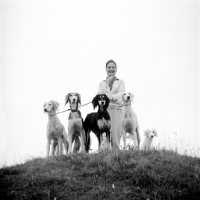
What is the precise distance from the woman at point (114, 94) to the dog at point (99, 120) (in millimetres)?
819

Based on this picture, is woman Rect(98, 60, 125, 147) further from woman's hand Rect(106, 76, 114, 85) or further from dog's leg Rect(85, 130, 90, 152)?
dog's leg Rect(85, 130, 90, 152)

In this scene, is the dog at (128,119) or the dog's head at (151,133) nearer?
the dog at (128,119)

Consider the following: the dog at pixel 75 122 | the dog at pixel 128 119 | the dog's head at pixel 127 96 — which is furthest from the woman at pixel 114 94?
the dog at pixel 75 122

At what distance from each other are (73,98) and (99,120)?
4.40 feet

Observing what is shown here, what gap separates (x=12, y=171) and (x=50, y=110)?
304 cm

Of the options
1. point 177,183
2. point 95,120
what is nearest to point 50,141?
point 95,120

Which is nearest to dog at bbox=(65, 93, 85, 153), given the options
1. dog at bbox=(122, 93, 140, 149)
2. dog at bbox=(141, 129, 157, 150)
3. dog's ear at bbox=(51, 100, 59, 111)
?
dog's ear at bbox=(51, 100, 59, 111)

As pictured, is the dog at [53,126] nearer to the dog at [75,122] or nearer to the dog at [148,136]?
the dog at [75,122]

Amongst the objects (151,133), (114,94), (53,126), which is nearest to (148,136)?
(151,133)

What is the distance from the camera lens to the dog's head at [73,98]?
9570 millimetres

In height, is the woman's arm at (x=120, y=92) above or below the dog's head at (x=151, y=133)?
above

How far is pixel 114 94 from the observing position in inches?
401

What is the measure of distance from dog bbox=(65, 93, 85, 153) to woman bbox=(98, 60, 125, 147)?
119 cm

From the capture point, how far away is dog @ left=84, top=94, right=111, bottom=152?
8969 mm
